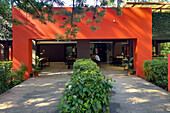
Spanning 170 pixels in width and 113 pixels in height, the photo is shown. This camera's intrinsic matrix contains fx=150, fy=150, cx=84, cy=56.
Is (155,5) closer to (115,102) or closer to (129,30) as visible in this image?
(129,30)

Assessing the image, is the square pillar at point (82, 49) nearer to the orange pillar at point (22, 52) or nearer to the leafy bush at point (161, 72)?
the orange pillar at point (22, 52)

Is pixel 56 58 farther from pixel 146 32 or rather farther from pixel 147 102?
pixel 147 102

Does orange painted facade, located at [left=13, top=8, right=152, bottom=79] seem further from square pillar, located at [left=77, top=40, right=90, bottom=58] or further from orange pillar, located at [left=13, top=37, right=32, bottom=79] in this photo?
square pillar, located at [left=77, top=40, right=90, bottom=58]

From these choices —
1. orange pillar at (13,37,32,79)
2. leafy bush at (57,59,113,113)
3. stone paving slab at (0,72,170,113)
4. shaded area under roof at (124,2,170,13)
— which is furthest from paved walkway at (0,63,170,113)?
shaded area under roof at (124,2,170,13)

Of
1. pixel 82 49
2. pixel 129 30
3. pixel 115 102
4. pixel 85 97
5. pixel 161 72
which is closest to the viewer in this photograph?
pixel 85 97

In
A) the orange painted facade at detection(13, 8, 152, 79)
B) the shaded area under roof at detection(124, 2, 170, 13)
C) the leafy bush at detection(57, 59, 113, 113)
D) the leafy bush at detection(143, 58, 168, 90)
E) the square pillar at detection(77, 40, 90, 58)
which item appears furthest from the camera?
the square pillar at detection(77, 40, 90, 58)

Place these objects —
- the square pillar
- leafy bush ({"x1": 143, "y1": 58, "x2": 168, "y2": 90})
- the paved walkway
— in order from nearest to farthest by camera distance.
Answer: the paved walkway
leafy bush ({"x1": 143, "y1": 58, "x2": 168, "y2": 90})
the square pillar

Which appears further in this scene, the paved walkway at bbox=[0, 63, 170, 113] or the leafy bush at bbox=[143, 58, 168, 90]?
the leafy bush at bbox=[143, 58, 168, 90]

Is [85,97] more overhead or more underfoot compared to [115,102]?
more overhead

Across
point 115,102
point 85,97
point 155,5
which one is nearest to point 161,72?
point 115,102

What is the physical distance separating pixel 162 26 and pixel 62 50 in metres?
13.5

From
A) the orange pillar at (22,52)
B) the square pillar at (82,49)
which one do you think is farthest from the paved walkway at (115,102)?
the square pillar at (82,49)

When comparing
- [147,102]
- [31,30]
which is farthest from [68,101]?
[31,30]

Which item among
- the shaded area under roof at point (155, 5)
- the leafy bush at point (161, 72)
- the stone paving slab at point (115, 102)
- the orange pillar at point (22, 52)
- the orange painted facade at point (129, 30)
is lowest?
the stone paving slab at point (115, 102)
